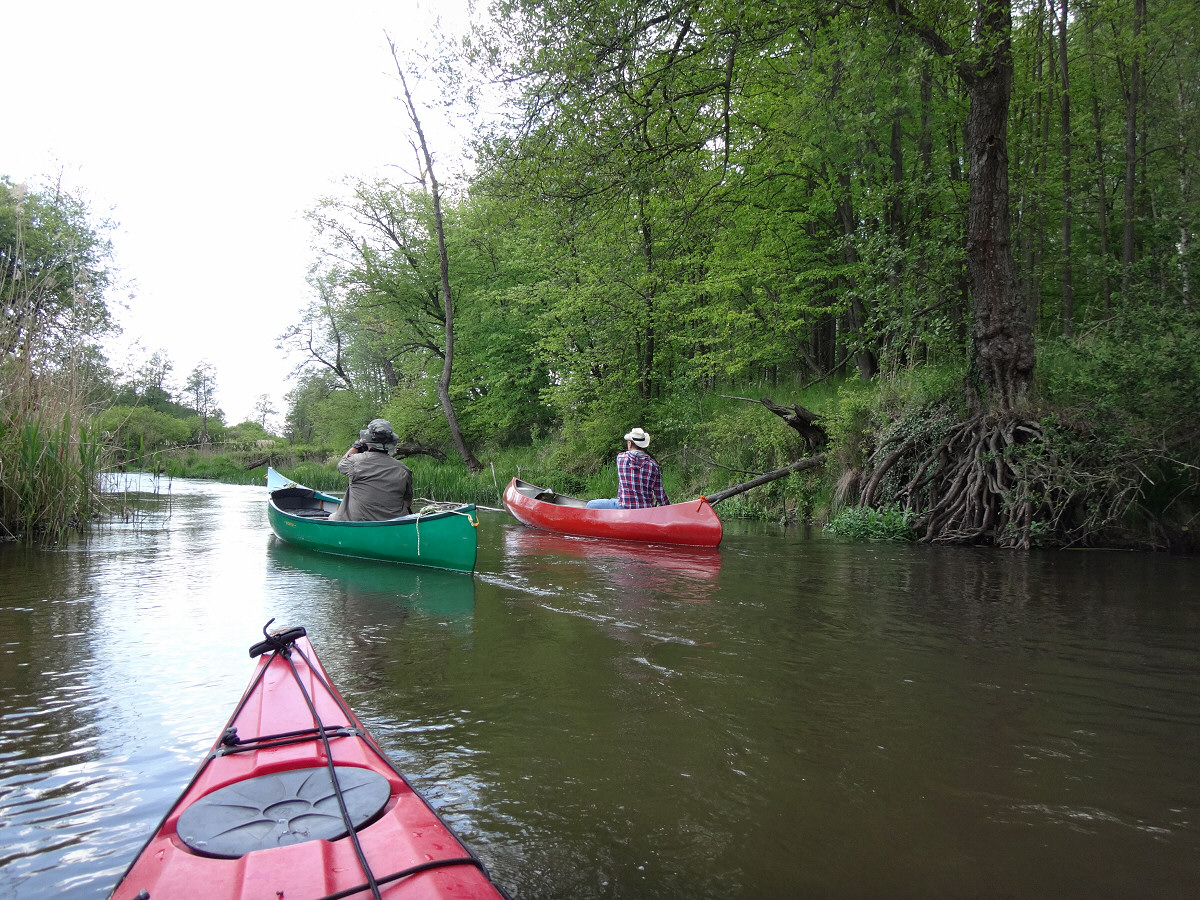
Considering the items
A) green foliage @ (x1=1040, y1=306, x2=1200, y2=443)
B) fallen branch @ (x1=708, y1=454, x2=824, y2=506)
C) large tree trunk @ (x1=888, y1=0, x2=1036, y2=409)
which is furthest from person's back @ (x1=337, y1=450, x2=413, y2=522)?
green foliage @ (x1=1040, y1=306, x2=1200, y2=443)

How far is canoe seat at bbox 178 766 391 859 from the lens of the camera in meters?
1.78

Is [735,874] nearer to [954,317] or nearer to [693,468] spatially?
[954,317]

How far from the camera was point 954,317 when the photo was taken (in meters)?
11.0

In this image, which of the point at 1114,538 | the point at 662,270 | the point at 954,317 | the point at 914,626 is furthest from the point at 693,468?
the point at 914,626

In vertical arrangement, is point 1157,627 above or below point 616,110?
below

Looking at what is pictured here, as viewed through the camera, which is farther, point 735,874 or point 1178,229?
point 1178,229

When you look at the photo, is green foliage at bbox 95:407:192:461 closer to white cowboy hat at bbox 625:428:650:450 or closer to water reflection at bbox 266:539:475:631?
water reflection at bbox 266:539:475:631

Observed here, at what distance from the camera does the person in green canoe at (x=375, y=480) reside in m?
8.20

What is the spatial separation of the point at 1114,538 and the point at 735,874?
878cm

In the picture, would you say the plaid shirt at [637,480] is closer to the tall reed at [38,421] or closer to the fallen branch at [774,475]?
the fallen branch at [774,475]

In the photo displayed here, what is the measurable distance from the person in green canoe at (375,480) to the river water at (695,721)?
63.0 inches

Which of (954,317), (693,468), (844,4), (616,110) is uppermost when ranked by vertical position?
(844,4)

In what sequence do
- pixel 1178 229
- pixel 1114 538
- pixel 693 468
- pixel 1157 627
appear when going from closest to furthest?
pixel 1157 627, pixel 1114 538, pixel 1178 229, pixel 693 468

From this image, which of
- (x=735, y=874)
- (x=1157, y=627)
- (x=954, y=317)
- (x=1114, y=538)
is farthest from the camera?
(x=954, y=317)
